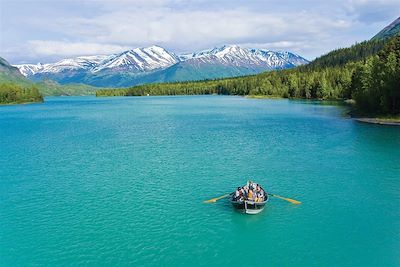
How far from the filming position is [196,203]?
46.5 meters

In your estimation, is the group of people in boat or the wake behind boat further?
the group of people in boat

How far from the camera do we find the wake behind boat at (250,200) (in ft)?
139

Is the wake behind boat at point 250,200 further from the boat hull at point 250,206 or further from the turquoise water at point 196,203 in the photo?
the turquoise water at point 196,203

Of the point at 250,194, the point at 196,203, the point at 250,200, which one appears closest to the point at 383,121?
the point at 250,194

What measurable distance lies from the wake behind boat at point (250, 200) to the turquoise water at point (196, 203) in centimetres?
104

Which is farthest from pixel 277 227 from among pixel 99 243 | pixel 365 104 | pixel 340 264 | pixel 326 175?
pixel 365 104

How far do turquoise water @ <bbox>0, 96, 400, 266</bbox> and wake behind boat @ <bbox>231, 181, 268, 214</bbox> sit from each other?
1.04 metres

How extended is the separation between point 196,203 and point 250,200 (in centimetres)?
718

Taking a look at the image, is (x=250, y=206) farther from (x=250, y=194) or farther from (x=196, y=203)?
(x=196, y=203)

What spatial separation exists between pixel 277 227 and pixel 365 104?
99.8m

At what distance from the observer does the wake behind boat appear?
42312mm

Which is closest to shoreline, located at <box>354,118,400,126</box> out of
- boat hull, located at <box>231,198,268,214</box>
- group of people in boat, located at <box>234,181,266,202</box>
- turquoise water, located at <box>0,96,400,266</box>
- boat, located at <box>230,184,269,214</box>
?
turquoise water, located at <box>0,96,400,266</box>

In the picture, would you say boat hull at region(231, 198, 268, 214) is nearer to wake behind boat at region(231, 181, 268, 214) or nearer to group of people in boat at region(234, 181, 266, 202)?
wake behind boat at region(231, 181, 268, 214)

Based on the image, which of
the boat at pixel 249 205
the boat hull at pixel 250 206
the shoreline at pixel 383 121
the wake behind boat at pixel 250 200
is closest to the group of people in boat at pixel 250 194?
the wake behind boat at pixel 250 200
